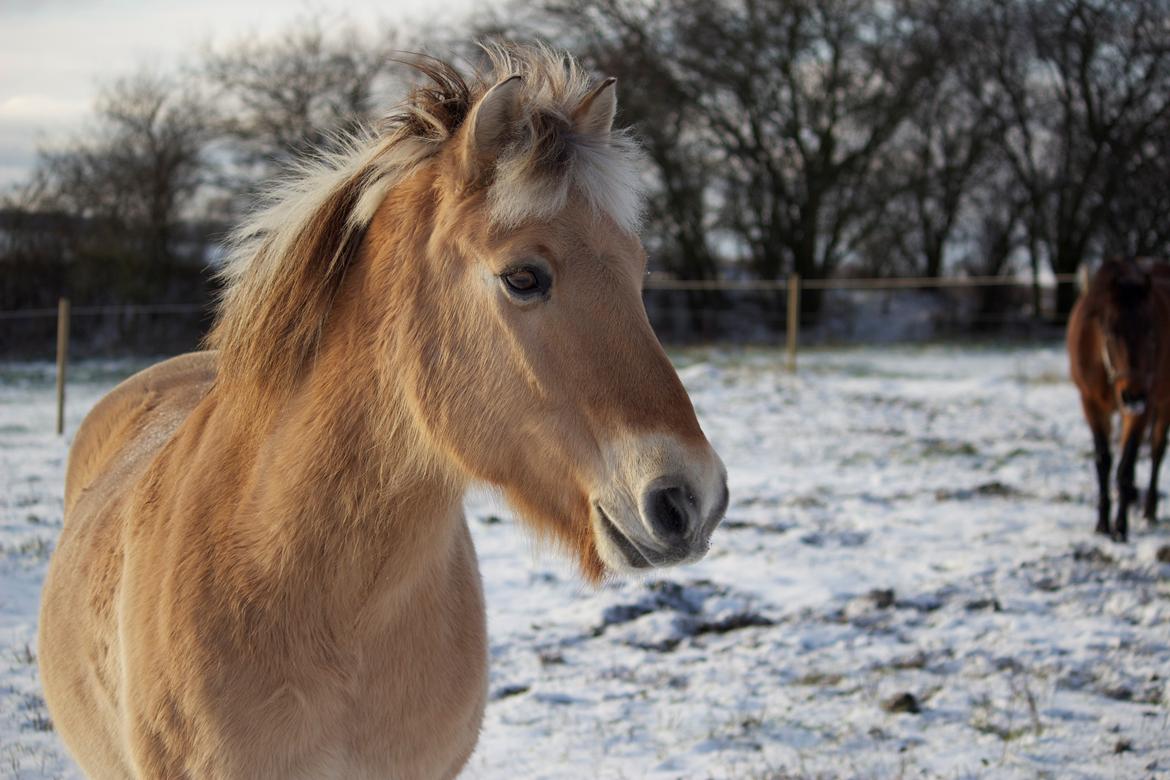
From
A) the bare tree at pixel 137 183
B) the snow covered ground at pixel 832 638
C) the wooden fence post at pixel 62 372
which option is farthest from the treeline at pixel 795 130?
the snow covered ground at pixel 832 638

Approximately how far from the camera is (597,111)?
1.88m

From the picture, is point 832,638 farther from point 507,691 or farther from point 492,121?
point 492,121

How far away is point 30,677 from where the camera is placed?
3.75m

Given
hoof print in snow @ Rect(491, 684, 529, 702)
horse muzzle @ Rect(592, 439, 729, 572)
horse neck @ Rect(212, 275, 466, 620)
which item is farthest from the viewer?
hoof print in snow @ Rect(491, 684, 529, 702)

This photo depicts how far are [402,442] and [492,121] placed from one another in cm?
66

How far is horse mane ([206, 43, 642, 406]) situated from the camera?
67.9 inches

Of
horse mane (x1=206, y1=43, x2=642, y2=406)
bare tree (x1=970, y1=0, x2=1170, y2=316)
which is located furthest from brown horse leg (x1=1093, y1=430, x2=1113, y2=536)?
bare tree (x1=970, y1=0, x2=1170, y2=316)

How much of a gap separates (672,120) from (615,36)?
222 cm

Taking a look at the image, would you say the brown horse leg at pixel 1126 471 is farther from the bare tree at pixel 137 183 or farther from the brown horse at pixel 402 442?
the bare tree at pixel 137 183

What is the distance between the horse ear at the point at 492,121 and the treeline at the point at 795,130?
16.2 metres

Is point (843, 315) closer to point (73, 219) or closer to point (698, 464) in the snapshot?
point (73, 219)

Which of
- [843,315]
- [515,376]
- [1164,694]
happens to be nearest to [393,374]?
[515,376]

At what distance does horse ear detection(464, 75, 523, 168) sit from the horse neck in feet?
1.30

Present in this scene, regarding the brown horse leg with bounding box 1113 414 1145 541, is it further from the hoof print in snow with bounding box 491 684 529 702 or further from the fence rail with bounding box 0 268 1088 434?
the hoof print in snow with bounding box 491 684 529 702
